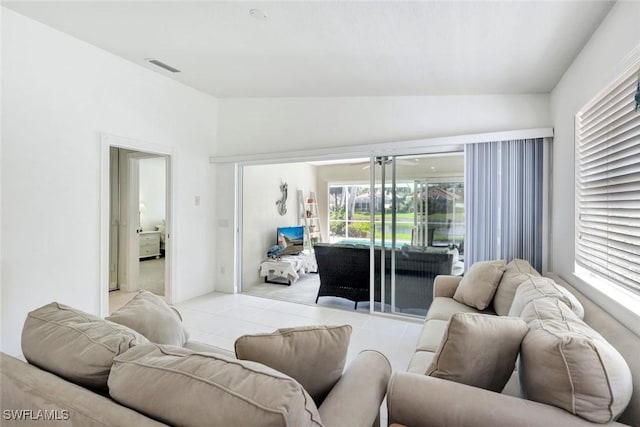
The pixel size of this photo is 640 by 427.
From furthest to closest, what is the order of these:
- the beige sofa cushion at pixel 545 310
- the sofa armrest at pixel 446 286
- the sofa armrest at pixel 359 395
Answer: the sofa armrest at pixel 446 286 < the beige sofa cushion at pixel 545 310 < the sofa armrest at pixel 359 395

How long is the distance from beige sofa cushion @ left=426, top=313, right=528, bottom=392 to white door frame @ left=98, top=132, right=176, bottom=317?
11.2 ft

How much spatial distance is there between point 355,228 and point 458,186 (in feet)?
16.7

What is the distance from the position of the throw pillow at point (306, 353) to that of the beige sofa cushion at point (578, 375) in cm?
70

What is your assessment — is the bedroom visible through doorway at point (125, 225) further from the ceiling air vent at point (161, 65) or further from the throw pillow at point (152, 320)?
the throw pillow at point (152, 320)

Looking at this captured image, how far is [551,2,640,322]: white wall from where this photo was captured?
1699 millimetres

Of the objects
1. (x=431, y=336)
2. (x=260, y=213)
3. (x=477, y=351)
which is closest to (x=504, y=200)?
(x=431, y=336)

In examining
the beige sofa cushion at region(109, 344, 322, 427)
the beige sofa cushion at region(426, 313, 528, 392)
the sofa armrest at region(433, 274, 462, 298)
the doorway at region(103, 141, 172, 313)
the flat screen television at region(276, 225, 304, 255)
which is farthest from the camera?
the flat screen television at region(276, 225, 304, 255)

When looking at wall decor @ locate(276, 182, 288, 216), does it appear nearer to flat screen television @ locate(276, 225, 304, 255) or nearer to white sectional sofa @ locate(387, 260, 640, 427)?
flat screen television @ locate(276, 225, 304, 255)

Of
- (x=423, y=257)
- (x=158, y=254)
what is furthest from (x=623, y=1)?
(x=158, y=254)

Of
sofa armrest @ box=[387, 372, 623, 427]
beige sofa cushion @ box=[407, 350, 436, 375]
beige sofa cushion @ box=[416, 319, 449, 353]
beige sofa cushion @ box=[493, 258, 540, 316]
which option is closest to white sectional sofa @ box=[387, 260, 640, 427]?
sofa armrest @ box=[387, 372, 623, 427]

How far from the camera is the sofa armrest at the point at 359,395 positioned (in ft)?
3.19

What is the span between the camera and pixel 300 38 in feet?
8.57

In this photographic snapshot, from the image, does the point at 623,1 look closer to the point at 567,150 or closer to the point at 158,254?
the point at 567,150

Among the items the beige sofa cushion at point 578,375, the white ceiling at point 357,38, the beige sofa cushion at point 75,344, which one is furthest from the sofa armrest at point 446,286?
the beige sofa cushion at point 75,344
